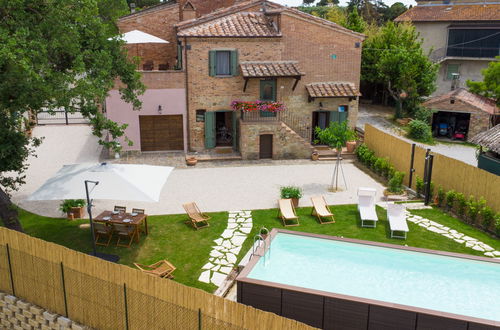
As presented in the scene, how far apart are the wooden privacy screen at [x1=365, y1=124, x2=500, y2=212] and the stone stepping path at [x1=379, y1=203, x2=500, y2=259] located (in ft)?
5.69

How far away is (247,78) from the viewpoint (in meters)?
26.0

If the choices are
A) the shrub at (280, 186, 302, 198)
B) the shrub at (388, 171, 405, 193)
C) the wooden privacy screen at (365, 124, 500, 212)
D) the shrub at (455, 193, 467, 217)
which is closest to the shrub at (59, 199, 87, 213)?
the shrub at (280, 186, 302, 198)

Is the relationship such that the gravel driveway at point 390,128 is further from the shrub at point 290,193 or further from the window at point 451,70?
the shrub at point 290,193

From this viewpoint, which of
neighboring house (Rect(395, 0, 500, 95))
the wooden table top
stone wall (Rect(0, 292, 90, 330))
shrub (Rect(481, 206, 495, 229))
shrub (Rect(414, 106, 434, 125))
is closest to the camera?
stone wall (Rect(0, 292, 90, 330))

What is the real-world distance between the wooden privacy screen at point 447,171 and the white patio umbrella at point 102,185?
11236 mm

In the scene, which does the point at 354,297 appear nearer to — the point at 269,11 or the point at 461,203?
the point at 461,203

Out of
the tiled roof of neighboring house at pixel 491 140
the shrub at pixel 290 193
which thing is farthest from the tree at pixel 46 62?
the tiled roof of neighboring house at pixel 491 140

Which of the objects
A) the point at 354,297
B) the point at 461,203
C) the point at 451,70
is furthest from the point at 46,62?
the point at 451,70

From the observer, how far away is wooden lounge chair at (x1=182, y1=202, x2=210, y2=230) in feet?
56.6

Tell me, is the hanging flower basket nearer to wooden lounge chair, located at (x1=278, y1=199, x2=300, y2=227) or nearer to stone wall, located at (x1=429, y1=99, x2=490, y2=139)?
wooden lounge chair, located at (x1=278, y1=199, x2=300, y2=227)

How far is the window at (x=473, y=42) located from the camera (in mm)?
39903

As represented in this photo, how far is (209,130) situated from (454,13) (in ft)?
89.1

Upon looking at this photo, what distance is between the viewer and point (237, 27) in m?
26.9

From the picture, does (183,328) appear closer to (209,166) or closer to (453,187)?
(453,187)
